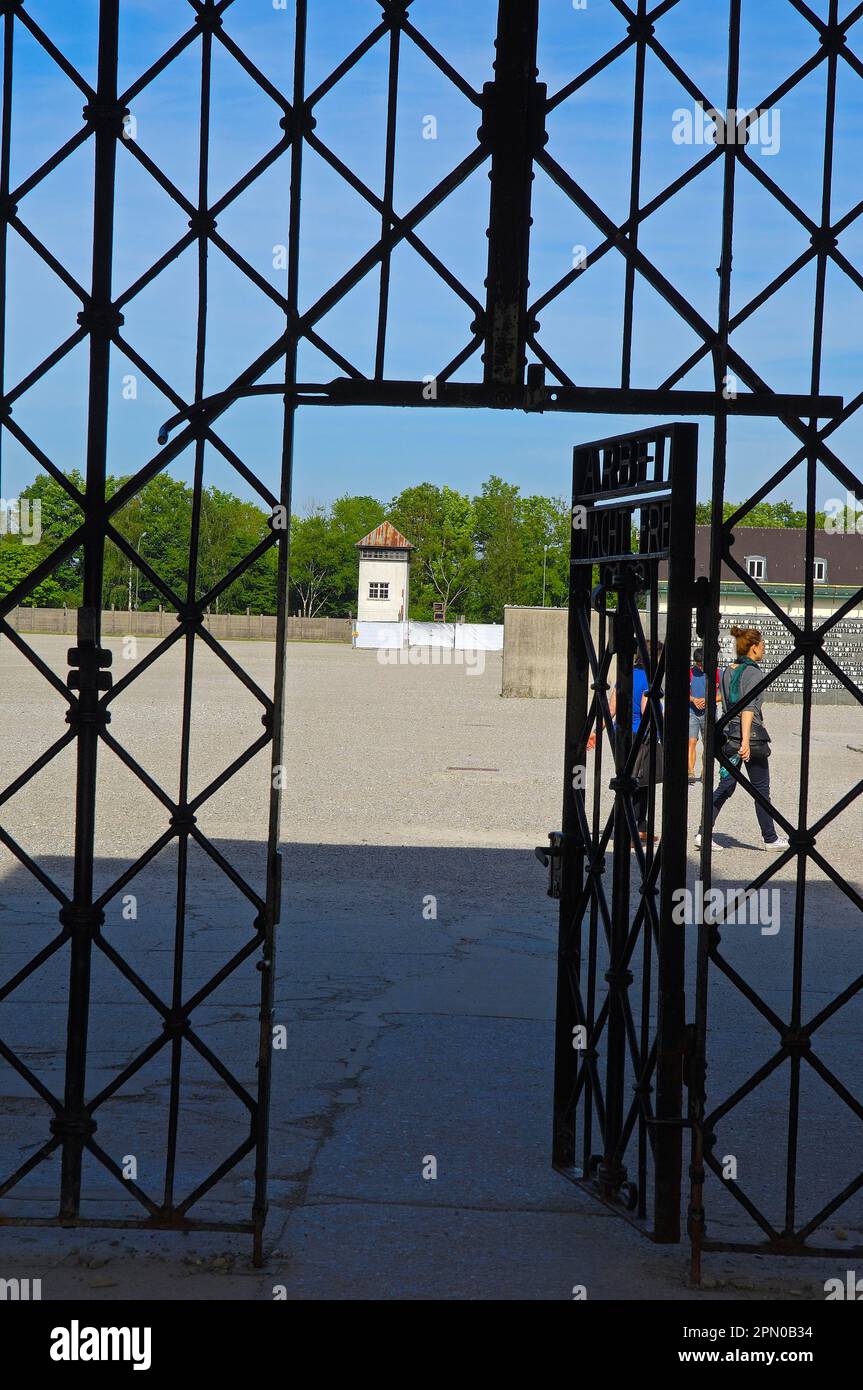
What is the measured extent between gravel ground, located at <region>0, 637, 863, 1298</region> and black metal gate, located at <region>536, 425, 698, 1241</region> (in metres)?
0.28

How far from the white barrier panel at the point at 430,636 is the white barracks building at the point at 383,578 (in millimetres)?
9840

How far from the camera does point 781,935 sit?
9289 mm

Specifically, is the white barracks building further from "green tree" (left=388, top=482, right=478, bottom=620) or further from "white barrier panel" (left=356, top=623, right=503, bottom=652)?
"green tree" (left=388, top=482, right=478, bottom=620)

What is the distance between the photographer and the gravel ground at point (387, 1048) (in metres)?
4.16

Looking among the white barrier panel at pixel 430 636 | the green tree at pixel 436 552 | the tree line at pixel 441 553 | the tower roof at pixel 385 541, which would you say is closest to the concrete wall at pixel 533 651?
the white barrier panel at pixel 430 636

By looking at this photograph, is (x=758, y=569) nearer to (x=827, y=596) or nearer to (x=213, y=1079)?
(x=827, y=596)

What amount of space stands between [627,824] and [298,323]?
1854 millimetres

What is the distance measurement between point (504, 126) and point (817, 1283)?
357cm

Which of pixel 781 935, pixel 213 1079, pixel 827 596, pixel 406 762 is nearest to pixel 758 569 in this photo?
pixel 827 596

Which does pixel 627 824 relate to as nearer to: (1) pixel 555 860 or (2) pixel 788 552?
(1) pixel 555 860

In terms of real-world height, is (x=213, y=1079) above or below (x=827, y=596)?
below

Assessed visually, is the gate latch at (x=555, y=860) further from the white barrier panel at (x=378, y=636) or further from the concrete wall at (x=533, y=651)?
the white barrier panel at (x=378, y=636)
